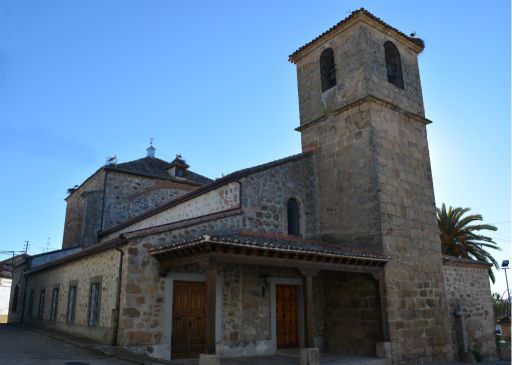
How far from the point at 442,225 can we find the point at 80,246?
1842 cm

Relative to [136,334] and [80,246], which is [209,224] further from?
[80,246]

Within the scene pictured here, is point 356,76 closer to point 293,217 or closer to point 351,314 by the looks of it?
point 293,217

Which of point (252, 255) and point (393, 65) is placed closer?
point (252, 255)

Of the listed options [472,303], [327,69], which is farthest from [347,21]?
[472,303]

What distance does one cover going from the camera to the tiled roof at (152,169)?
71.3 ft

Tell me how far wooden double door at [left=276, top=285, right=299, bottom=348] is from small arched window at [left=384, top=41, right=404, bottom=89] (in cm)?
825

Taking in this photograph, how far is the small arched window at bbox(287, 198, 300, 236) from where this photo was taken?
45.7ft

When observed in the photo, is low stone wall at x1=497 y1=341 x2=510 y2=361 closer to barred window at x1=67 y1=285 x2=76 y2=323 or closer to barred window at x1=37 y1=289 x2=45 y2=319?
barred window at x1=67 y1=285 x2=76 y2=323

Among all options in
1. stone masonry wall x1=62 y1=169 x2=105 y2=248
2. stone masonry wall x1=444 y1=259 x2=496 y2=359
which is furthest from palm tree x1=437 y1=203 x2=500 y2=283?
stone masonry wall x1=62 y1=169 x2=105 y2=248

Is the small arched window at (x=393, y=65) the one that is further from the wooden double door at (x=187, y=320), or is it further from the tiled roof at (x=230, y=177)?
the wooden double door at (x=187, y=320)

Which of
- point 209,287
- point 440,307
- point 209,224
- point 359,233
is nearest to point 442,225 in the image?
point 440,307

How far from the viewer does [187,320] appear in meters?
10.8

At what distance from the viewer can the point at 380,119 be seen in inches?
552

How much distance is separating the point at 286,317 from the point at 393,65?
32.0ft
